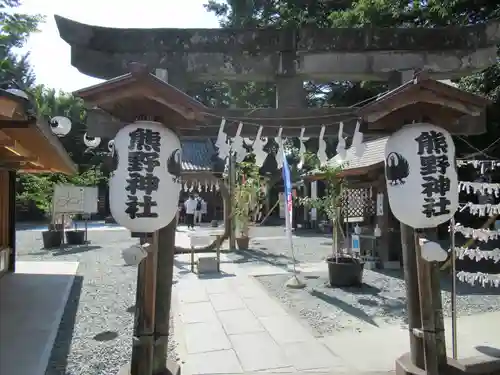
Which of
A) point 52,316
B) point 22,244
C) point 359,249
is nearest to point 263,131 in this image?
point 52,316

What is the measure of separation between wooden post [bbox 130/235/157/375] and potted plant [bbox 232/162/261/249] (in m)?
10.3

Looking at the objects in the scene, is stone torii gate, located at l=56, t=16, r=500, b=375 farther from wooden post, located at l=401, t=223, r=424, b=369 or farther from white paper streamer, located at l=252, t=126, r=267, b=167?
wooden post, located at l=401, t=223, r=424, b=369

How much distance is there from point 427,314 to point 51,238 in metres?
14.1

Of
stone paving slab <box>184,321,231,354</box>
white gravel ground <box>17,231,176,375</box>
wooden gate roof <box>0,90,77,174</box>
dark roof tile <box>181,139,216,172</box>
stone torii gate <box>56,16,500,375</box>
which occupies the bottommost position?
stone paving slab <box>184,321,231,354</box>

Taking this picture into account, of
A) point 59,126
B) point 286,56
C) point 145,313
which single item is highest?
point 286,56

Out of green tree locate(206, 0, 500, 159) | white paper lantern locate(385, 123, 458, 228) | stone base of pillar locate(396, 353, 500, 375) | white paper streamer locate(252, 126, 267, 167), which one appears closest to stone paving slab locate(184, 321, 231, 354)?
stone base of pillar locate(396, 353, 500, 375)

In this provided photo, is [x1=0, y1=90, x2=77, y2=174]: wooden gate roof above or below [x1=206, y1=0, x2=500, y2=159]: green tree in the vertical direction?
below

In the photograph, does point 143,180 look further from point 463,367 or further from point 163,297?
point 463,367

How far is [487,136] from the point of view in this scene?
36.7 ft

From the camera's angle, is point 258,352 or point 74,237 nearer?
point 258,352

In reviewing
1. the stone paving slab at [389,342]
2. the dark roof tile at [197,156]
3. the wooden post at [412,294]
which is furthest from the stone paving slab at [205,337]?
the dark roof tile at [197,156]

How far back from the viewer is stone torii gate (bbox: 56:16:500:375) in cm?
558

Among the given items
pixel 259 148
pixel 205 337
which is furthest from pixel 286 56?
pixel 205 337

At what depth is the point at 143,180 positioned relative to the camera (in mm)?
3963
